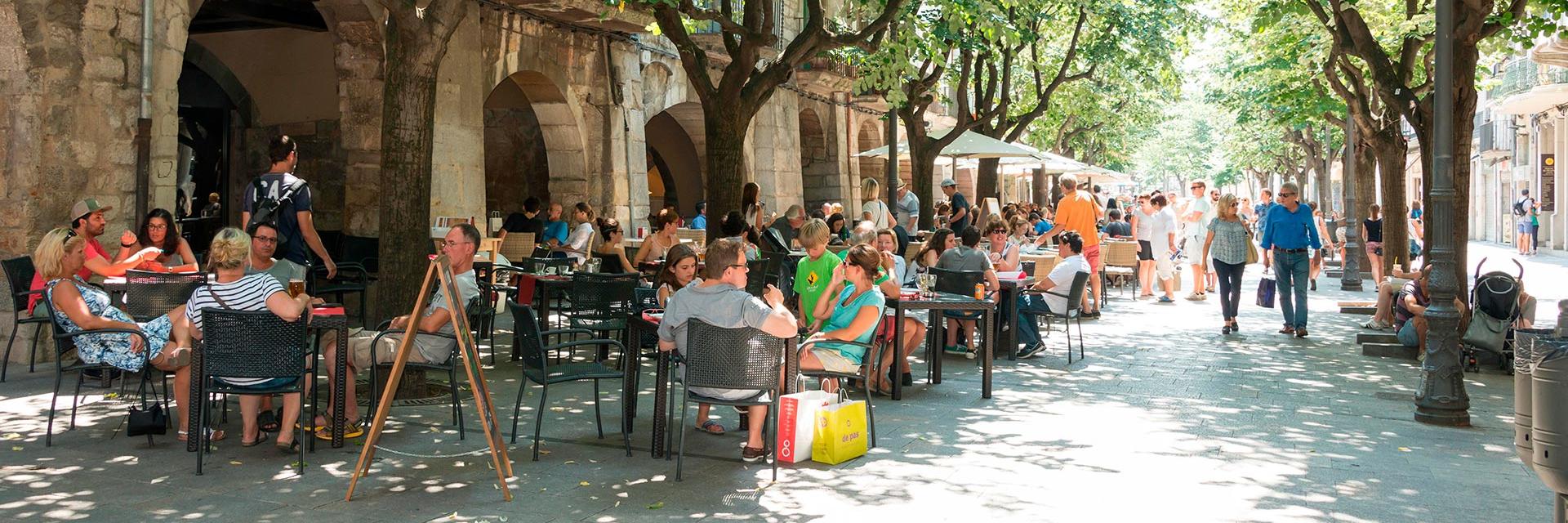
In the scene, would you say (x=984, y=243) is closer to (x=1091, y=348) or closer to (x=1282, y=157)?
(x=1091, y=348)

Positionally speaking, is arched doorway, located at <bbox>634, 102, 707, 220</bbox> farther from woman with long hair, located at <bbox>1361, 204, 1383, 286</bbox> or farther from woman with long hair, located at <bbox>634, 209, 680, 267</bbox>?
woman with long hair, located at <bbox>634, 209, 680, 267</bbox>

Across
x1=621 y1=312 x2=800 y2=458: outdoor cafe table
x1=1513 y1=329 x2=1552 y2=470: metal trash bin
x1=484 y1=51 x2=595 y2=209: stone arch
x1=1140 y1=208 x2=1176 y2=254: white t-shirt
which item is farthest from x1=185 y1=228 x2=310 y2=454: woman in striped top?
x1=1140 y1=208 x2=1176 y2=254: white t-shirt

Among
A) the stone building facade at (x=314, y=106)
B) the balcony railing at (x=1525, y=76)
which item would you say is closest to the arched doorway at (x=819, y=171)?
the stone building facade at (x=314, y=106)

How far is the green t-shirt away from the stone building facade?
521 cm

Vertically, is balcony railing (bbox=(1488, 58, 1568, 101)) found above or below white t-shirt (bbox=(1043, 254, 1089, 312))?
above

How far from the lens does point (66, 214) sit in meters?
10.1

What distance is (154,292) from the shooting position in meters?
7.91

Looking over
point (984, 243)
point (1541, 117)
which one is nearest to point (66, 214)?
point (984, 243)

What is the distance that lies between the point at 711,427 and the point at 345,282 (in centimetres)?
646

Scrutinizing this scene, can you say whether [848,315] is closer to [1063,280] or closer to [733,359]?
A: [733,359]

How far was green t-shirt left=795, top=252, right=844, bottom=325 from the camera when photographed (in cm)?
901

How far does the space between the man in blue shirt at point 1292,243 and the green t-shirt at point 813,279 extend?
5.87 metres

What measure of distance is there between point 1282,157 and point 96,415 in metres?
52.6

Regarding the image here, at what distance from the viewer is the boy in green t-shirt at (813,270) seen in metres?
9.01
